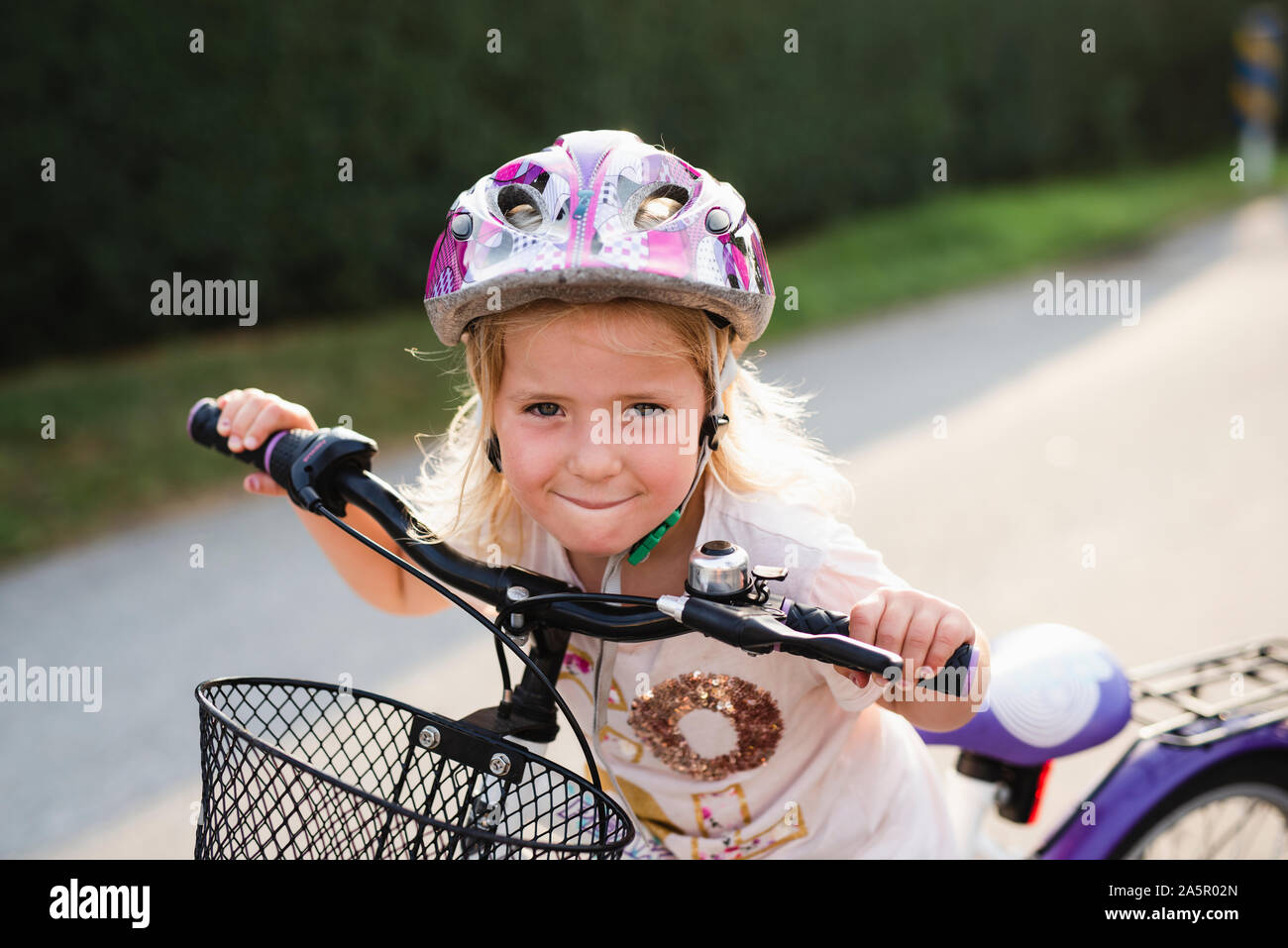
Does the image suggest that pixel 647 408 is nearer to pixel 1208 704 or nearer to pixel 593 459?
pixel 593 459

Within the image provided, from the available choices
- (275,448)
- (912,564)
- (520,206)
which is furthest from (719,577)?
(912,564)

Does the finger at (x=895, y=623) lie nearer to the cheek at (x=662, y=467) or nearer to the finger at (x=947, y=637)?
the finger at (x=947, y=637)

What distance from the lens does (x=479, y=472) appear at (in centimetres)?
204

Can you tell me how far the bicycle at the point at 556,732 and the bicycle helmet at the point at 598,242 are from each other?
283 millimetres

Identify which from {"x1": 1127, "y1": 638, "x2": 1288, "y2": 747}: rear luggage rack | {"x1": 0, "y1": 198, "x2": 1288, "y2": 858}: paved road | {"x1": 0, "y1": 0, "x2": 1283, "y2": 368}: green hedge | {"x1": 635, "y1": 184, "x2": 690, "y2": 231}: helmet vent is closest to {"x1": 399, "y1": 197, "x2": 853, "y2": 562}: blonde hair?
{"x1": 635, "y1": 184, "x2": 690, "y2": 231}: helmet vent

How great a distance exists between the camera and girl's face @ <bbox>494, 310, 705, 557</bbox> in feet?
5.29

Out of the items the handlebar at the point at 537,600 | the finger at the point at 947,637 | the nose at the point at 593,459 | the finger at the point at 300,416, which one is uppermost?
the finger at the point at 300,416

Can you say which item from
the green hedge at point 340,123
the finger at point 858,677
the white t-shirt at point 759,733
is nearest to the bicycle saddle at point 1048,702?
the white t-shirt at point 759,733

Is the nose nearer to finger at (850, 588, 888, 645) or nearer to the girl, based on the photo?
the girl

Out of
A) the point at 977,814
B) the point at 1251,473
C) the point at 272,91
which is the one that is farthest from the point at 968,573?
the point at 272,91

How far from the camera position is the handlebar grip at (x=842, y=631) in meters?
1.38

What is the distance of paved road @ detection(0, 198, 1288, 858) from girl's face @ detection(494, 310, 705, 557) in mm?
2087

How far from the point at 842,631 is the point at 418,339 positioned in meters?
6.89
